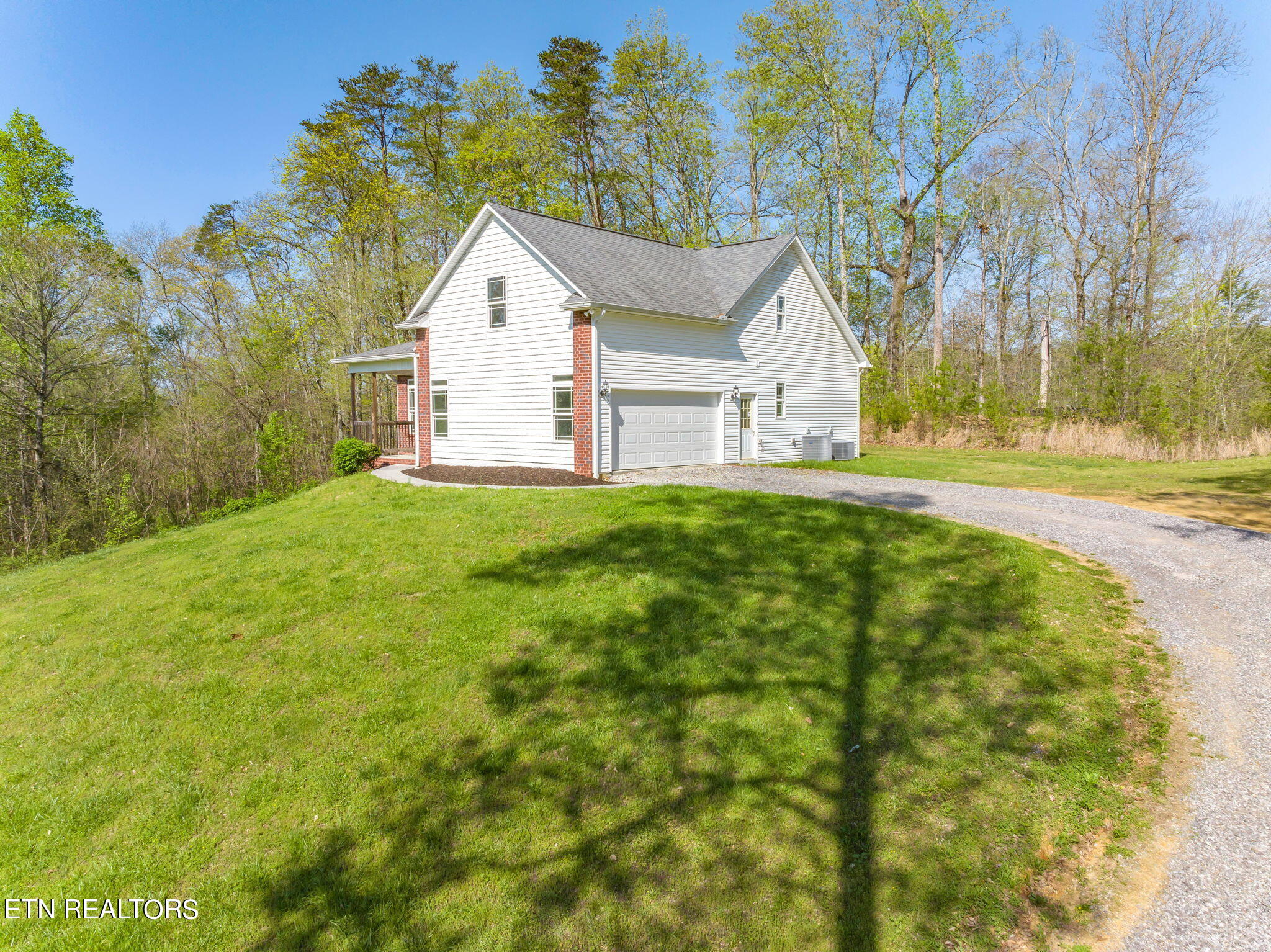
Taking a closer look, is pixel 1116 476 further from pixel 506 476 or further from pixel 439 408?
pixel 439 408

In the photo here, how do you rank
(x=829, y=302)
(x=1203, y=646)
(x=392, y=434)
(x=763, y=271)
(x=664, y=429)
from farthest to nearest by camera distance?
(x=392, y=434), (x=829, y=302), (x=763, y=271), (x=664, y=429), (x=1203, y=646)

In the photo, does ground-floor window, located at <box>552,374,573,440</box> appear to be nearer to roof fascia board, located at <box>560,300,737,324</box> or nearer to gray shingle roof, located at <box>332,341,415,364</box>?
roof fascia board, located at <box>560,300,737,324</box>

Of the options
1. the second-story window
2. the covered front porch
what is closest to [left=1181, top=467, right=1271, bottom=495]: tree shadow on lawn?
the second-story window

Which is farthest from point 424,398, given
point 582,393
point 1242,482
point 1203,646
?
point 1242,482

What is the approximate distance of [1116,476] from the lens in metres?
15.2

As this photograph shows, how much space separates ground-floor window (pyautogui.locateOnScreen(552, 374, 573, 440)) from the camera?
15.0 metres

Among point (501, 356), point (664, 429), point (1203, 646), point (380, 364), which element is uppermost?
point (380, 364)

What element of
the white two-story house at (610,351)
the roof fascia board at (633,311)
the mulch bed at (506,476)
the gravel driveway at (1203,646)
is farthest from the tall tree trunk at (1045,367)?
the mulch bed at (506,476)

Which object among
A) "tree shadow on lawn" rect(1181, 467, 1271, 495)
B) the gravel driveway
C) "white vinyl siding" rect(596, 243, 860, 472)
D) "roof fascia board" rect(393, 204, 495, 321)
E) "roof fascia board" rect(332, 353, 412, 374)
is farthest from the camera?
"roof fascia board" rect(332, 353, 412, 374)

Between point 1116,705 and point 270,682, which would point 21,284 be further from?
point 1116,705

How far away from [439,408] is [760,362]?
359 inches

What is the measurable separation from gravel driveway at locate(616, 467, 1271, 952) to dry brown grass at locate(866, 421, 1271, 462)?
1039 cm

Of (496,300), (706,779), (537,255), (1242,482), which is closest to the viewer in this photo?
(706,779)

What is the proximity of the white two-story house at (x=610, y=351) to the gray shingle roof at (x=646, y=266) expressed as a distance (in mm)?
61
